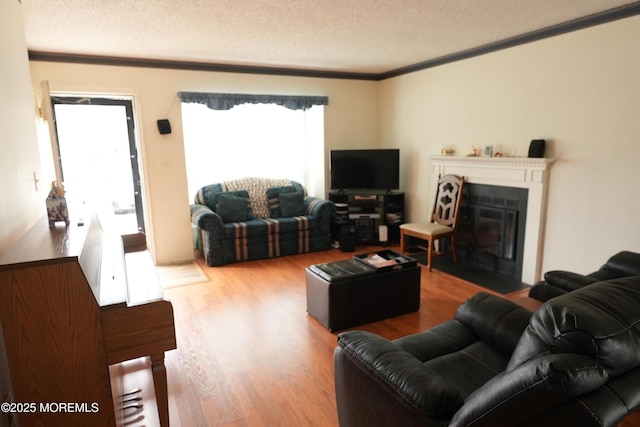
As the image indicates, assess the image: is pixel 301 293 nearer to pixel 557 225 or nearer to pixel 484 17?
pixel 557 225

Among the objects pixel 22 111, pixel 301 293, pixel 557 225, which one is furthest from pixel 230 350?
pixel 557 225

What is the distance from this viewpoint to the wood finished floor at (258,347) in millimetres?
2135

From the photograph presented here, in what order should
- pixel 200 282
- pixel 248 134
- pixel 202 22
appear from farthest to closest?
1. pixel 248 134
2. pixel 200 282
3. pixel 202 22

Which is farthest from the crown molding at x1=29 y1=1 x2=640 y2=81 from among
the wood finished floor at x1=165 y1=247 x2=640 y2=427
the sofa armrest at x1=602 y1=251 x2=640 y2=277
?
the wood finished floor at x1=165 y1=247 x2=640 y2=427

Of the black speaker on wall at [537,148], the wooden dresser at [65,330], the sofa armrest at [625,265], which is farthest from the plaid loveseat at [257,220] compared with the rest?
the sofa armrest at [625,265]

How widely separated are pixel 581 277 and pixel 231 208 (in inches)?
148

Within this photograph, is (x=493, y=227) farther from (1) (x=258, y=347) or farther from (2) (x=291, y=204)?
(1) (x=258, y=347)

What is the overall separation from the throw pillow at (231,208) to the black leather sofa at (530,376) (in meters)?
3.54

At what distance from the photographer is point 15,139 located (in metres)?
1.92

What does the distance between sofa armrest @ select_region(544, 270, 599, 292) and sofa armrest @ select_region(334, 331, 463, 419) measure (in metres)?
1.53

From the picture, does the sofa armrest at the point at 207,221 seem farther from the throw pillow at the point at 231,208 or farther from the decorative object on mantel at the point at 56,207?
the decorative object on mantel at the point at 56,207

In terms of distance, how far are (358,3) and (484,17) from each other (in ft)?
3.74

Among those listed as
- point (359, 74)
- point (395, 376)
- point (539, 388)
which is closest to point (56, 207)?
point (395, 376)

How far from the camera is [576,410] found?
3.07 ft
